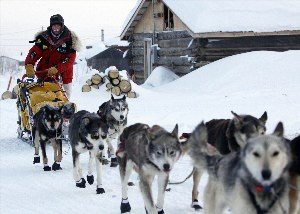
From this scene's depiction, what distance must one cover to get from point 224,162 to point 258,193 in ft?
1.80

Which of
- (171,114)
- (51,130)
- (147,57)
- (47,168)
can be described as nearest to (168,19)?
(147,57)

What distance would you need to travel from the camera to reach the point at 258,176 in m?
3.09

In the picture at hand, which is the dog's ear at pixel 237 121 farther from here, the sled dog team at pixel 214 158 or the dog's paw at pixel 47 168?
the dog's paw at pixel 47 168

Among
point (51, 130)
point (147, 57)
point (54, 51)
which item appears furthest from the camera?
point (147, 57)

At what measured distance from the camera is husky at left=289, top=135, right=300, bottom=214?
11.9 feet

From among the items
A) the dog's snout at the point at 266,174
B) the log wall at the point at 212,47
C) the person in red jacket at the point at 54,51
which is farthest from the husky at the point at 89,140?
the log wall at the point at 212,47

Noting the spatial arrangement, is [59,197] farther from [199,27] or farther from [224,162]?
[199,27]

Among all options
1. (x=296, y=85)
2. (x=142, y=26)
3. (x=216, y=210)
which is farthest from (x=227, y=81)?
(x=216, y=210)

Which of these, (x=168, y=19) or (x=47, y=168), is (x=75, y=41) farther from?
(x=168, y=19)

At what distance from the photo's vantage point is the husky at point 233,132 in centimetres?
455

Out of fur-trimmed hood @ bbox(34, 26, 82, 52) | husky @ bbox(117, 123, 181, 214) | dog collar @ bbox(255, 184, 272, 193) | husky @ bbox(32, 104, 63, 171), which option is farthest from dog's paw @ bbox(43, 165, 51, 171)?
dog collar @ bbox(255, 184, 272, 193)

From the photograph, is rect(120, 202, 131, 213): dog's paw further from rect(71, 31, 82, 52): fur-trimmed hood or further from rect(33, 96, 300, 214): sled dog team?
rect(71, 31, 82, 52): fur-trimmed hood

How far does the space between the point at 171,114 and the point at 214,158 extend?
7.62 m

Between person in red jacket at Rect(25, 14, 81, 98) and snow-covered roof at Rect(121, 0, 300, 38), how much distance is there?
9.03m
